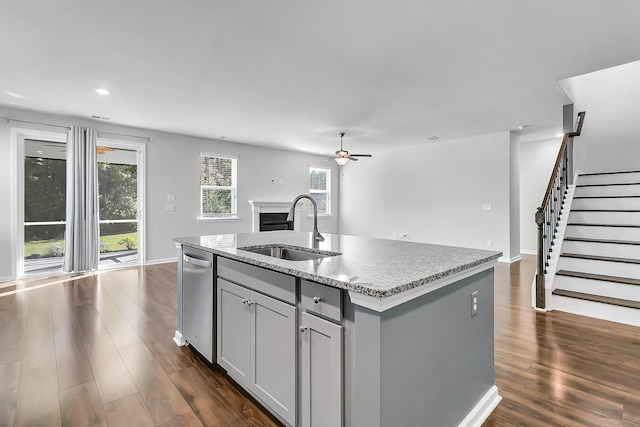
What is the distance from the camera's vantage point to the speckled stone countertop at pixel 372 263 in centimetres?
121

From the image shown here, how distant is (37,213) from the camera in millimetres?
5117

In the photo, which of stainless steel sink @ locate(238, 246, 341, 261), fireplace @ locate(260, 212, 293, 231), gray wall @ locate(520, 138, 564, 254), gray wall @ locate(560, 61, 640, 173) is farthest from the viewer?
fireplace @ locate(260, 212, 293, 231)

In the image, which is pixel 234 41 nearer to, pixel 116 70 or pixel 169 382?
pixel 116 70

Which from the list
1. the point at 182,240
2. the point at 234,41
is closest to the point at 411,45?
the point at 234,41

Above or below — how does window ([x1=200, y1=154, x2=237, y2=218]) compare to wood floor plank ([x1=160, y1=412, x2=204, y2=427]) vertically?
above

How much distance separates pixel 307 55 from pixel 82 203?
4.57 metres

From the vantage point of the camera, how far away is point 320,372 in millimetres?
1362

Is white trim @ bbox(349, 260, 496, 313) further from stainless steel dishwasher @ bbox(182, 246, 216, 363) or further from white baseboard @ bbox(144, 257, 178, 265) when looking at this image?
white baseboard @ bbox(144, 257, 178, 265)

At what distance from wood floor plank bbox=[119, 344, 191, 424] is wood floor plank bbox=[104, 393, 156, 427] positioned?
1.1 inches

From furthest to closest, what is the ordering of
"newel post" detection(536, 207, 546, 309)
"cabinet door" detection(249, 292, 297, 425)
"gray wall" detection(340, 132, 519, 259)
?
1. "gray wall" detection(340, 132, 519, 259)
2. "newel post" detection(536, 207, 546, 309)
3. "cabinet door" detection(249, 292, 297, 425)

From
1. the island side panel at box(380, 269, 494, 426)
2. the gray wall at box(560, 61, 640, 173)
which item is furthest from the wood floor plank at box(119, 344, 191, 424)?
the gray wall at box(560, 61, 640, 173)

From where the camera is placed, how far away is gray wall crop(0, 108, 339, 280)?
4.79 meters

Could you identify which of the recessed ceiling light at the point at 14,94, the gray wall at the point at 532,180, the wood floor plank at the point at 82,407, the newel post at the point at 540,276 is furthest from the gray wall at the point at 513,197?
the recessed ceiling light at the point at 14,94

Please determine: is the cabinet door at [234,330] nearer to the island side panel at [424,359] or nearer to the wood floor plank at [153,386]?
Result: the wood floor plank at [153,386]
